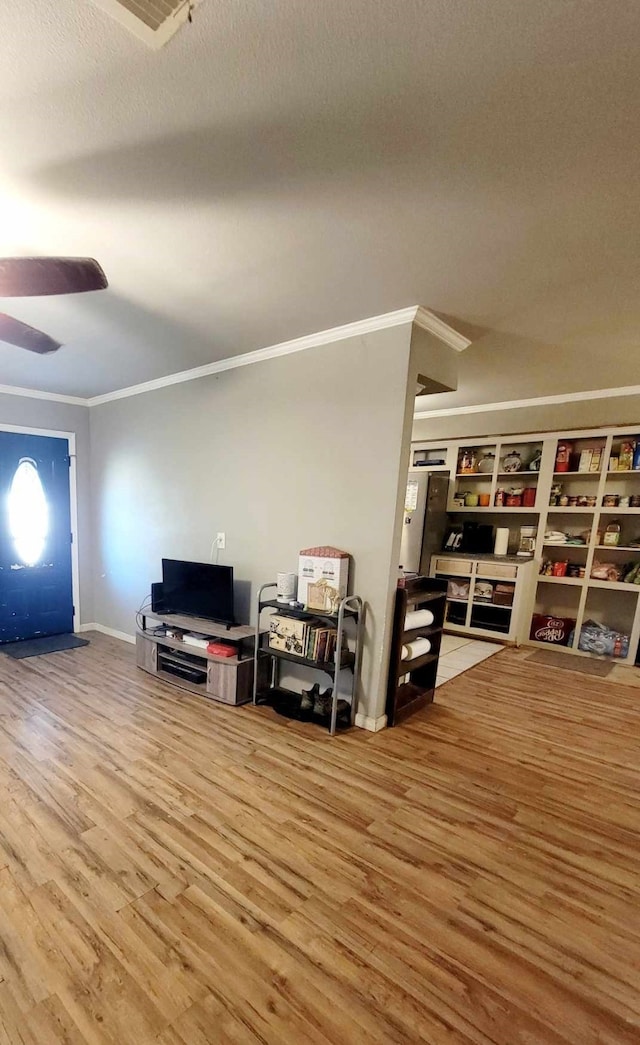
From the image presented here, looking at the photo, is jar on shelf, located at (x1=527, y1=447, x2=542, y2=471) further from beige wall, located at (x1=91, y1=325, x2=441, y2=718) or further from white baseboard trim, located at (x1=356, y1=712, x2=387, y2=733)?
white baseboard trim, located at (x1=356, y1=712, x2=387, y2=733)

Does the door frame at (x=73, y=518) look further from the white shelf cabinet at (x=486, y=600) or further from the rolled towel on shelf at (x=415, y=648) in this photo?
the white shelf cabinet at (x=486, y=600)

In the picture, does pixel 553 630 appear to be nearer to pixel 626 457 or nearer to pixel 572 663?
pixel 572 663

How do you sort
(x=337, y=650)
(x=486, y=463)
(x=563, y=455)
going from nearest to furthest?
(x=337, y=650) → (x=563, y=455) → (x=486, y=463)

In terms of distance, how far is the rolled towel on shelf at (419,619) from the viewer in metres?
2.77

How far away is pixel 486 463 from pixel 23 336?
15.3 feet

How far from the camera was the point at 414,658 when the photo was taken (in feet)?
9.44

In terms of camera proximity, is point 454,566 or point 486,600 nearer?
point 486,600

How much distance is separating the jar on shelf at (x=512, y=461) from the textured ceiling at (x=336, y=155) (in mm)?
2524

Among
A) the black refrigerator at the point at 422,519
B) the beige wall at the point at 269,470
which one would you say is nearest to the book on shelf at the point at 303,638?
the beige wall at the point at 269,470

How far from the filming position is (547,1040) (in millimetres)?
Answer: 1142

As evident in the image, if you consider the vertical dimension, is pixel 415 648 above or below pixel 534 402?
below

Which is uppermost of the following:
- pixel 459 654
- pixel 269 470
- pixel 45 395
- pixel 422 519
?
pixel 45 395

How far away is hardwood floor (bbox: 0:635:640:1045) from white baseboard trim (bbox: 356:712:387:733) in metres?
0.06

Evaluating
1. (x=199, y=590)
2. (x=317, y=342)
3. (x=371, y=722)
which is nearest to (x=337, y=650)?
(x=371, y=722)
